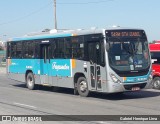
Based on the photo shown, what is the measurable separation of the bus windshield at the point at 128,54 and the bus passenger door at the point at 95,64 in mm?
623

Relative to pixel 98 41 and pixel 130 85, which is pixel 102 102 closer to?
pixel 130 85

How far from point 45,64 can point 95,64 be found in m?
4.58

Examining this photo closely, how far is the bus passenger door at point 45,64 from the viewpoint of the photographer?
66.4ft

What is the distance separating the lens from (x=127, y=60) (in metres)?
16.2

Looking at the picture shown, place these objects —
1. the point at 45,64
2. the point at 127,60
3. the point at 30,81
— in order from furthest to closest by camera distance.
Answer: the point at 30,81
the point at 45,64
the point at 127,60

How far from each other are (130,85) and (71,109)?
3.38 metres

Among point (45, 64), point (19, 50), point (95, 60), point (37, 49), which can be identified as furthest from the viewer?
point (19, 50)

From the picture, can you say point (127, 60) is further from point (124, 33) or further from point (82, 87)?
point (82, 87)

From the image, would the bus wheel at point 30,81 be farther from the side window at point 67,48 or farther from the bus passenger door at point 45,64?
the side window at point 67,48

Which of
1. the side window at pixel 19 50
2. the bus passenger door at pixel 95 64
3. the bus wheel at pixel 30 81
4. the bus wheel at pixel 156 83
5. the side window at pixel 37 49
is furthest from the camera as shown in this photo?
the side window at pixel 19 50

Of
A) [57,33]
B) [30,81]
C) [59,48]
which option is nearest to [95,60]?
[59,48]

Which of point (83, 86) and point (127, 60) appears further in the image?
point (83, 86)

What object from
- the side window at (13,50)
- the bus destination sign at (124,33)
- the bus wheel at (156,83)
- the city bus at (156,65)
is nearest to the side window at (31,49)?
the side window at (13,50)

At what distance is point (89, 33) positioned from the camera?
56.1 feet
